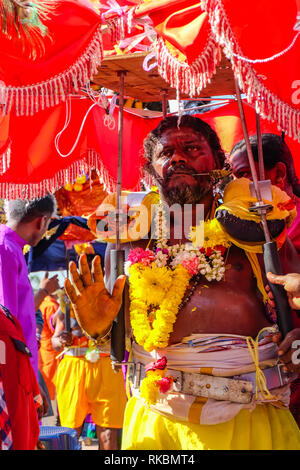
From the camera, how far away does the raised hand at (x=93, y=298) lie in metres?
2.90

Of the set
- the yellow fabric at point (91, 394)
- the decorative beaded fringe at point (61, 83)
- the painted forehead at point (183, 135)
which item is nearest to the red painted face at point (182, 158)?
the painted forehead at point (183, 135)

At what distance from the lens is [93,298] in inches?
115

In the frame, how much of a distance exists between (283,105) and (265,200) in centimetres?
48

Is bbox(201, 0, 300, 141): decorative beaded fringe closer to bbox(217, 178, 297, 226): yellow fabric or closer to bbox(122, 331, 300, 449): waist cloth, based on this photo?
bbox(217, 178, 297, 226): yellow fabric

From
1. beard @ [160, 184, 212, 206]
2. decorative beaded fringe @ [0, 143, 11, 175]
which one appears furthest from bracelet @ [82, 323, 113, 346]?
decorative beaded fringe @ [0, 143, 11, 175]

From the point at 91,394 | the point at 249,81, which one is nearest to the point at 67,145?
the point at 249,81

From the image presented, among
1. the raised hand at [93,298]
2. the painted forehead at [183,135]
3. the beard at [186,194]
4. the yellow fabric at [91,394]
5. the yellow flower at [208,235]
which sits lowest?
the yellow fabric at [91,394]

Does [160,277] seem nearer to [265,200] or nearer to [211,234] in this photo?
[211,234]

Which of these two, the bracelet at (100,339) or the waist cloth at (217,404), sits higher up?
the bracelet at (100,339)

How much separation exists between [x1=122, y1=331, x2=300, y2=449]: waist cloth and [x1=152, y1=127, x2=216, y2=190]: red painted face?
816 millimetres

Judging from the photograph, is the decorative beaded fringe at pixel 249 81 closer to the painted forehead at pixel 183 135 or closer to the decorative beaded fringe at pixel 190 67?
the decorative beaded fringe at pixel 190 67

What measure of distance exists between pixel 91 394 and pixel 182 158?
12.9 ft

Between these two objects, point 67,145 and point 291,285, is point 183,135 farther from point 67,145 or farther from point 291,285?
point 67,145

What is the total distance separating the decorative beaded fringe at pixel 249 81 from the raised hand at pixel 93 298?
103cm
